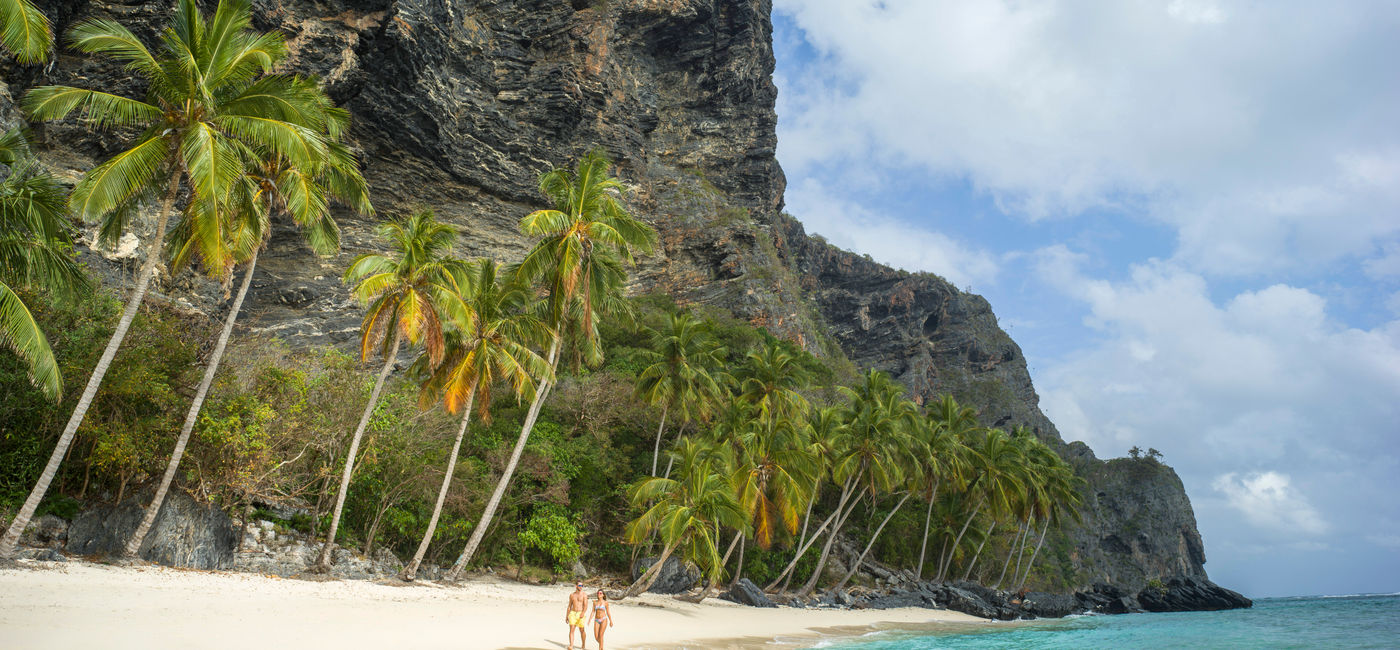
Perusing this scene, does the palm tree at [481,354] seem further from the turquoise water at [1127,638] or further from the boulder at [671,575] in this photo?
the turquoise water at [1127,638]

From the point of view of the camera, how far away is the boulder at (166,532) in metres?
14.0

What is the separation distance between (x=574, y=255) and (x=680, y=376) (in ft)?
37.2

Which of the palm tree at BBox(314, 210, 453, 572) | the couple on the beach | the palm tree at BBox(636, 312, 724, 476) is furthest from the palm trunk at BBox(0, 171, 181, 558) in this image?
the palm tree at BBox(636, 312, 724, 476)

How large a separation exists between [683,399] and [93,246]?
22113mm

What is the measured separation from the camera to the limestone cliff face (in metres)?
33.3

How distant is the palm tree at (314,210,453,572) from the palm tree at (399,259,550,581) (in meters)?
0.55

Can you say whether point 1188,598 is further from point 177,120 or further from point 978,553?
point 177,120

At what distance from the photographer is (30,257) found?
1120cm

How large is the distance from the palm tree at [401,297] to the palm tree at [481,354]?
55 cm

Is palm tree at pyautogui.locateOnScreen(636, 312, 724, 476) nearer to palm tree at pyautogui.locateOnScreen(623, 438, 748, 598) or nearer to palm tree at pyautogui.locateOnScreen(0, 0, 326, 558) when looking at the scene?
palm tree at pyautogui.locateOnScreen(623, 438, 748, 598)

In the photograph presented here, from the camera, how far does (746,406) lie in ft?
98.9

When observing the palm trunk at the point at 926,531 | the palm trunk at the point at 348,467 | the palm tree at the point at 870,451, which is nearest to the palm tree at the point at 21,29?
the palm trunk at the point at 348,467

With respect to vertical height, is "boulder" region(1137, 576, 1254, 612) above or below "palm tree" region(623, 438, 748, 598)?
below

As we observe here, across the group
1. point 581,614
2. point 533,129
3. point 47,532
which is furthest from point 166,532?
point 533,129
